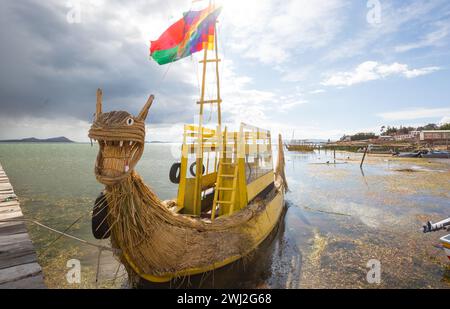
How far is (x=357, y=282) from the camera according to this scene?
6.88 metres

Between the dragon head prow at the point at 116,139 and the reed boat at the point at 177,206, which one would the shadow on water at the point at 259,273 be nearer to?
the reed boat at the point at 177,206

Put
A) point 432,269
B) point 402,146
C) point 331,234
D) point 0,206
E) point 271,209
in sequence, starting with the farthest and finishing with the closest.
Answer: point 402,146, point 331,234, point 271,209, point 432,269, point 0,206

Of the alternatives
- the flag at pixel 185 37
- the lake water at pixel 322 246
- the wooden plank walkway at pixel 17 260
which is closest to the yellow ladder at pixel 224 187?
the lake water at pixel 322 246

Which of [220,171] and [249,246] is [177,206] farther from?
[249,246]

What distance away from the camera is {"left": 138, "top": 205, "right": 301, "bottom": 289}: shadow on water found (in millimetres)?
5477

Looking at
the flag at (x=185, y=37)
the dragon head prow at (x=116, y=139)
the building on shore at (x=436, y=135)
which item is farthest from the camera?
the building on shore at (x=436, y=135)

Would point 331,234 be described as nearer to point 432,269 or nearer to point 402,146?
point 432,269

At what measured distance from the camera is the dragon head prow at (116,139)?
11.3 feet

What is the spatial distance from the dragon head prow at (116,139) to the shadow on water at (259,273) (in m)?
2.73

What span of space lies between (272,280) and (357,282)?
2.53 m

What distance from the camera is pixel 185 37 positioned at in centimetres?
721

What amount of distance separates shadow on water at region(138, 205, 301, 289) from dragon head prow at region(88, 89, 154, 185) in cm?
273
